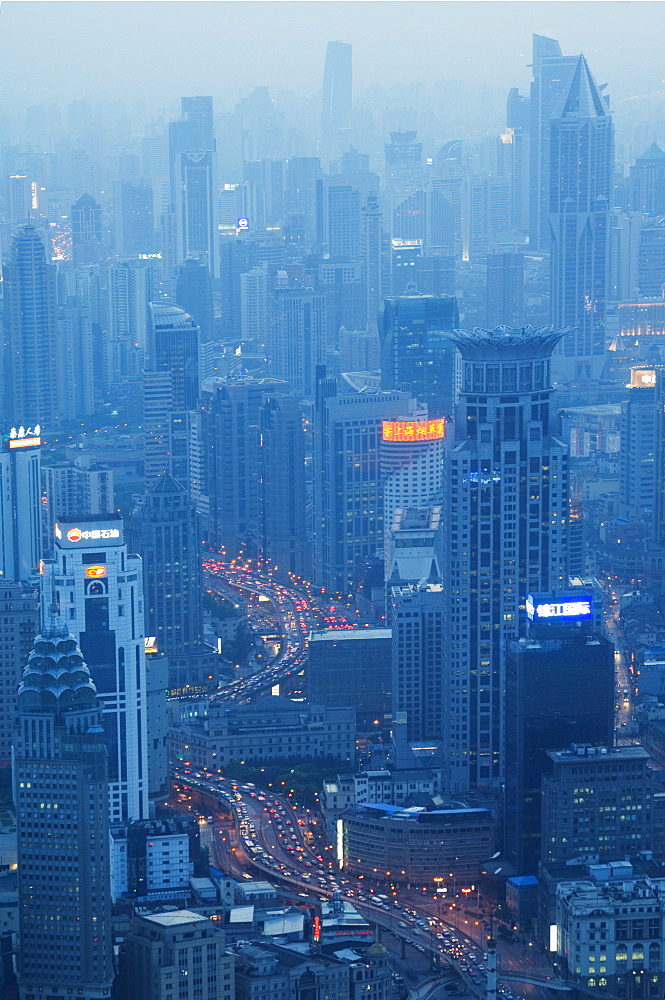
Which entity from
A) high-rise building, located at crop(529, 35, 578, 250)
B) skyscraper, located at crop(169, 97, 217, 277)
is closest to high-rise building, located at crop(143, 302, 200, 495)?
high-rise building, located at crop(529, 35, 578, 250)

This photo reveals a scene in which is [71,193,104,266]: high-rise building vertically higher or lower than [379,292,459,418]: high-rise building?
higher

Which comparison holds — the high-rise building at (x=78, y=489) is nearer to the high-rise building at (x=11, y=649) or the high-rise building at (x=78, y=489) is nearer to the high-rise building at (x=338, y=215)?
the high-rise building at (x=11, y=649)

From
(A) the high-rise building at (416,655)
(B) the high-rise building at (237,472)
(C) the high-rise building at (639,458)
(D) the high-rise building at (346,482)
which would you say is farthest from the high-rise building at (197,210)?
(A) the high-rise building at (416,655)

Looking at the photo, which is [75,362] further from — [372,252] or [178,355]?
[372,252]

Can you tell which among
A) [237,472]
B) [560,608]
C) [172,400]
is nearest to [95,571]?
[560,608]

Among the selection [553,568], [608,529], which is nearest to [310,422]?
[608,529]

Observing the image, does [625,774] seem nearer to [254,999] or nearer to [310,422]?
[254,999]

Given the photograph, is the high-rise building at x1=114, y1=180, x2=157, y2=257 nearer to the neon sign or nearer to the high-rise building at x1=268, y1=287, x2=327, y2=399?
the high-rise building at x1=268, y1=287, x2=327, y2=399
